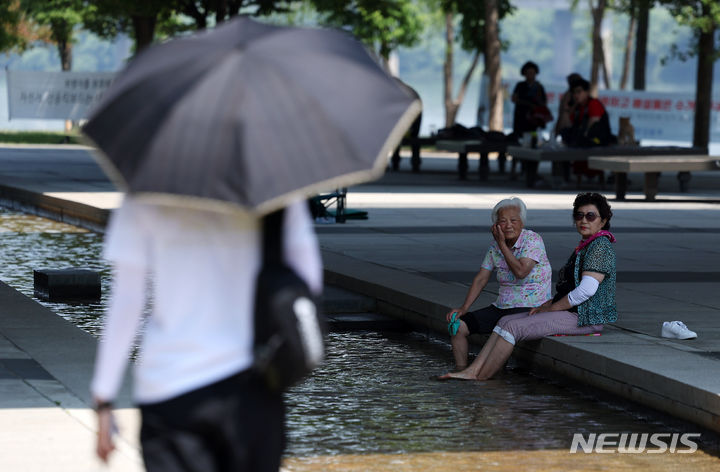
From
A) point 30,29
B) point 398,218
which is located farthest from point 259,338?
point 30,29

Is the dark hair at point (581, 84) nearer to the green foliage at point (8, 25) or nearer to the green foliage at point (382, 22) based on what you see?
the green foliage at point (382, 22)

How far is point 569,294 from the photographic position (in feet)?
27.5

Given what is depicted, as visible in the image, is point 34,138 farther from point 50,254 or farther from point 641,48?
point 50,254

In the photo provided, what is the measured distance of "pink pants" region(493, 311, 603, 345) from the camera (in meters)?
8.45

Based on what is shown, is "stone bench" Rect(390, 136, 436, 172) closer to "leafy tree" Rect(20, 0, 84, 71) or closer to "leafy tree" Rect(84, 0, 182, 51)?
"leafy tree" Rect(84, 0, 182, 51)

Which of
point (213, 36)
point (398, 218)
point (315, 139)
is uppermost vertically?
point (213, 36)

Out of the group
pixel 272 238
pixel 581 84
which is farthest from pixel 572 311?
pixel 581 84

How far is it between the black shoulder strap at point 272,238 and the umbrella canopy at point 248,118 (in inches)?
5.2

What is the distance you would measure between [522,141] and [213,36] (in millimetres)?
20288

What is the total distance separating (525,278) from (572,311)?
35 centimetres

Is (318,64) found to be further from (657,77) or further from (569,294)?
(657,77)

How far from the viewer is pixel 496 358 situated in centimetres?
845

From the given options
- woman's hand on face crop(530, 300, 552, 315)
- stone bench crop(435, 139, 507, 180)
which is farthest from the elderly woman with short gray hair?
stone bench crop(435, 139, 507, 180)

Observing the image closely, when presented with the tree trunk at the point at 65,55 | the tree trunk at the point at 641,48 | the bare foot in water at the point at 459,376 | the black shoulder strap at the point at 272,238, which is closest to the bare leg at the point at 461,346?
the bare foot in water at the point at 459,376
